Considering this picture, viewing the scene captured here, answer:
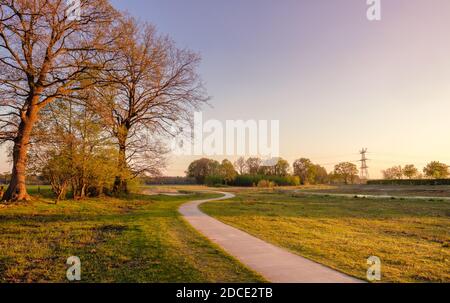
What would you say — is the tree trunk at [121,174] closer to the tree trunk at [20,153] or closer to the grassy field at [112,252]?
the tree trunk at [20,153]

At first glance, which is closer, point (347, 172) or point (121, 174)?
point (121, 174)

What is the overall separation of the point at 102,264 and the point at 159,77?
20.2 metres

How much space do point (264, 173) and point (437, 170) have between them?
45.5 m

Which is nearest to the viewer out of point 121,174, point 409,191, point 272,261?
point 272,261

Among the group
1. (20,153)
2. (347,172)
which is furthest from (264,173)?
(20,153)

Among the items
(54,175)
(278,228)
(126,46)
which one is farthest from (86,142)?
(278,228)

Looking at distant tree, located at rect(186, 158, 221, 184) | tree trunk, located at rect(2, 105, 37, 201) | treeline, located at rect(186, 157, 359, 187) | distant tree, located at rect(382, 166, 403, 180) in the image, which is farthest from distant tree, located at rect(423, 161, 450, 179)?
tree trunk, located at rect(2, 105, 37, 201)

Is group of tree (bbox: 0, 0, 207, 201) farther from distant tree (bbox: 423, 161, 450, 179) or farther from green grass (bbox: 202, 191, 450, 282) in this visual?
distant tree (bbox: 423, 161, 450, 179)

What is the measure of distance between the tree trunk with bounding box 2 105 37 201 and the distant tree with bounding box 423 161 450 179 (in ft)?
268

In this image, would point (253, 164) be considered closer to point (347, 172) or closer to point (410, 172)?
point (347, 172)

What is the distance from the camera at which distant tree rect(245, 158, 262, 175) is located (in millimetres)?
106113

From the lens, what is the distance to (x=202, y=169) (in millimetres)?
98062

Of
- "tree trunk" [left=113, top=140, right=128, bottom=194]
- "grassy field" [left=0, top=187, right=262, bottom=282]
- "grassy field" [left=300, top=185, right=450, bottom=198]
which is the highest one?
"tree trunk" [left=113, top=140, right=128, bottom=194]

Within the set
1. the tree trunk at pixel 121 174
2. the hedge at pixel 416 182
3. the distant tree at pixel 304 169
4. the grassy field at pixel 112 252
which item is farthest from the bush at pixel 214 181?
the grassy field at pixel 112 252
